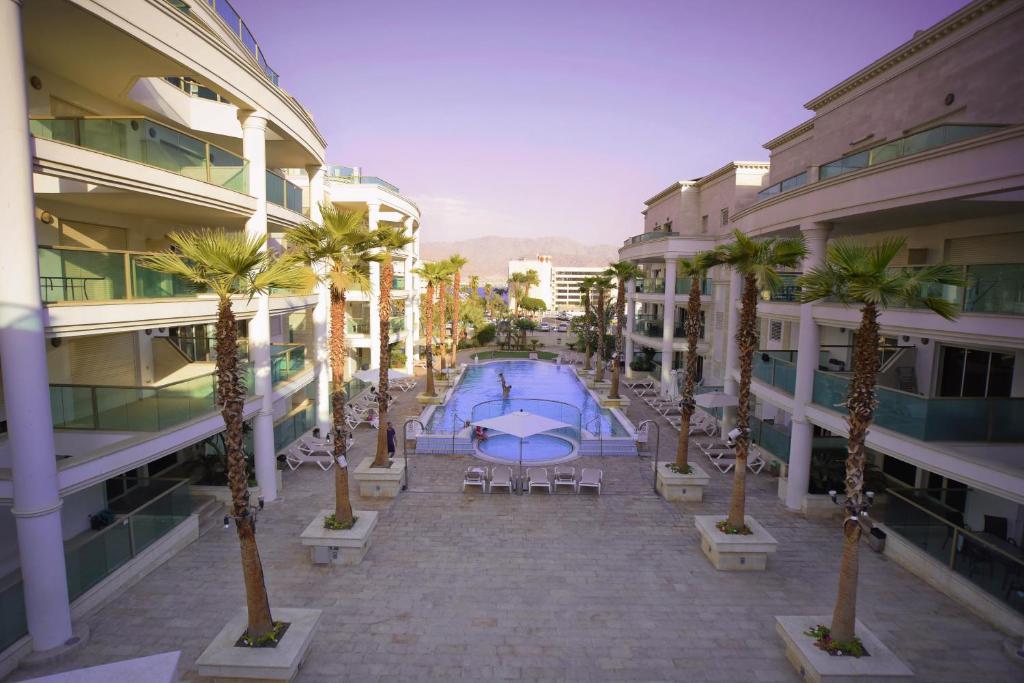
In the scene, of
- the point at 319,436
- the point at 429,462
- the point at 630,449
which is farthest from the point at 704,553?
the point at 319,436

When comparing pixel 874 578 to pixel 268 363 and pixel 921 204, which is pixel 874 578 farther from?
pixel 268 363

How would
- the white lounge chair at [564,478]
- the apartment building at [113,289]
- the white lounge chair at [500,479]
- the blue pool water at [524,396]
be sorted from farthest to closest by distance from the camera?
1. the blue pool water at [524,396]
2. the white lounge chair at [564,478]
3. the white lounge chair at [500,479]
4. the apartment building at [113,289]

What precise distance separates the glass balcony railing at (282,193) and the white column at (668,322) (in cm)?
1945

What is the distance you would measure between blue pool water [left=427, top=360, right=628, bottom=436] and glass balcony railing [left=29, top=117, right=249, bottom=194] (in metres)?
11.4

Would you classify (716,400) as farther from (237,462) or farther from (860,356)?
(237,462)

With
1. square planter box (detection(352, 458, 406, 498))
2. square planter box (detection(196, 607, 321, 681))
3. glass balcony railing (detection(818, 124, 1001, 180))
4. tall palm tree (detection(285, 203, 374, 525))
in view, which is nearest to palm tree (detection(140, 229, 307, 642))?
square planter box (detection(196, 607, 321, 681))

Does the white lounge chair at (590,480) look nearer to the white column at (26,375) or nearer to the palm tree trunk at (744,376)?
the palm tree trunk at (744,376)

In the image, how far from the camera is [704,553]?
39.8 ft

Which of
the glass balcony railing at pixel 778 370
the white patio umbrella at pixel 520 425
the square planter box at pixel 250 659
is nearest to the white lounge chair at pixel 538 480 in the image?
the white patio umbrella at pixel 520 425

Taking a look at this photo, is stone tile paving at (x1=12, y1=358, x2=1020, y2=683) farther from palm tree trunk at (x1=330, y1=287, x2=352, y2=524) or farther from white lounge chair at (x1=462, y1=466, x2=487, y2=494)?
white lounge chair at (x1=462, y1=466, x2=487, y2=494)

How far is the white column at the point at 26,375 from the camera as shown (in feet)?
24.8

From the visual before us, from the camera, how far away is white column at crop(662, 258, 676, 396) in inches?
1137

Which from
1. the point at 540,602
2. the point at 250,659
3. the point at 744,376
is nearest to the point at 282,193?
the point at 250,659

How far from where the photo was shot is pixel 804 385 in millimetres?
14445
